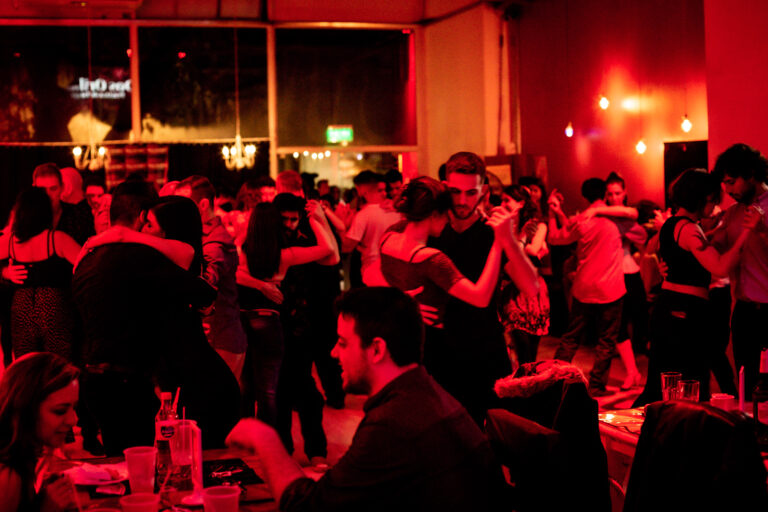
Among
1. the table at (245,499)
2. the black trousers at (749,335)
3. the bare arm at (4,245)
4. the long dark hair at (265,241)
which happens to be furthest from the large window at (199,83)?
the table at (245,499)

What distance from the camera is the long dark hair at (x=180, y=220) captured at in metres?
3.84

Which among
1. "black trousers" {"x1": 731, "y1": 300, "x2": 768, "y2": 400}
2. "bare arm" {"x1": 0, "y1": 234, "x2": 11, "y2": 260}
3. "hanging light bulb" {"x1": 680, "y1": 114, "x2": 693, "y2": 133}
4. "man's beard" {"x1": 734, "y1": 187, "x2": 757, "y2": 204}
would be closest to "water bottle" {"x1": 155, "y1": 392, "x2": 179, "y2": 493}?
"bare arm" {"x1": 0, "y1": 234, "x2": 11, "y2": 260}

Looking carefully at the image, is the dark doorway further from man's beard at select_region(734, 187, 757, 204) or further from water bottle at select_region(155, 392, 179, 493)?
water bottle at select_region(155, 392, 179, 493)

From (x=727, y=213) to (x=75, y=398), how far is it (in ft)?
13.4

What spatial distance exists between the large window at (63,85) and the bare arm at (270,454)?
10.6 m

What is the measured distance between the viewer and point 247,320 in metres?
5.28

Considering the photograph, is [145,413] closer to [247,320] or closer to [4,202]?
[247,320]

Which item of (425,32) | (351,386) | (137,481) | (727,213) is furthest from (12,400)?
(425,32)

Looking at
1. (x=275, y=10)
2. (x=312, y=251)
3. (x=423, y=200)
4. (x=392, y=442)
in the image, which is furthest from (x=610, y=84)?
(x=392, y=442)

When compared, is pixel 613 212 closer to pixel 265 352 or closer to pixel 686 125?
pixel 686 125

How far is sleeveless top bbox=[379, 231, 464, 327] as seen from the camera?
12.3 feet

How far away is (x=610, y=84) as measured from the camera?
1043 centimetres

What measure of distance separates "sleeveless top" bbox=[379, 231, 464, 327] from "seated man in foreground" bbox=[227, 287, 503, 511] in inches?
54.6

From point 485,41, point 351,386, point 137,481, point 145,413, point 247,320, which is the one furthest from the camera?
point 485,41
